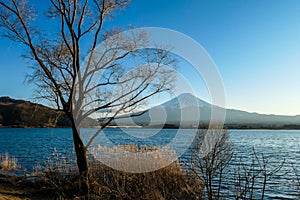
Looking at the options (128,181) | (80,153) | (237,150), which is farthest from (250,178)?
(237,150)

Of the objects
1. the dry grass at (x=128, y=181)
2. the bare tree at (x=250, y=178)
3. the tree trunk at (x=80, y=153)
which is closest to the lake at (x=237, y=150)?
the bare tree at (x=250, y=178)

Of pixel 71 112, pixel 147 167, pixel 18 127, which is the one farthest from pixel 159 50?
pixel 18 127

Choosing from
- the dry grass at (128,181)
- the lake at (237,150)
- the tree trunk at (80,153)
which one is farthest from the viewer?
the lake at (237,150)

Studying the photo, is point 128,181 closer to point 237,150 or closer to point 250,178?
point 250,178

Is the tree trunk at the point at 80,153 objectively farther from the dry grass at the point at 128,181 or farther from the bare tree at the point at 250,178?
the bare tree at the point at 250,178

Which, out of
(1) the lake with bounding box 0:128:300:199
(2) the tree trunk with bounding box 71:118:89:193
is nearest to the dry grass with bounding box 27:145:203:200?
(2) the tree trunk with bounding box 71:118:89:193

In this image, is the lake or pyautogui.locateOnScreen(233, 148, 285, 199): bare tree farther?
the lake

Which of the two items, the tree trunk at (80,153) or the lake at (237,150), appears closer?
the tree trunk at (80,153)

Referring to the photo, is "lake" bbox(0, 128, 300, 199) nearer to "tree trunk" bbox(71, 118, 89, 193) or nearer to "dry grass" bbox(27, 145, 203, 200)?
"dry grass" bbox(27, 145, 203, 200)

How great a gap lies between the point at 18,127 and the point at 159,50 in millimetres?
97433

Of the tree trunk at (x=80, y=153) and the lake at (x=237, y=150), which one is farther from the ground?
the tree trunk at (x=80, y=153)

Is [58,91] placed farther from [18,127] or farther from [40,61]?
[18,127]

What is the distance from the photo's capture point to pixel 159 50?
10758 mm

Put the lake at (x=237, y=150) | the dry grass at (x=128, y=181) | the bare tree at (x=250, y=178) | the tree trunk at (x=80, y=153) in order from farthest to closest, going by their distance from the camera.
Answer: the lake at (x=237, y=150) < the tree trunk at (x=80, y=153) < the dry grass at (x=128, y=181) < the bare tree at (x=250, y=178)
